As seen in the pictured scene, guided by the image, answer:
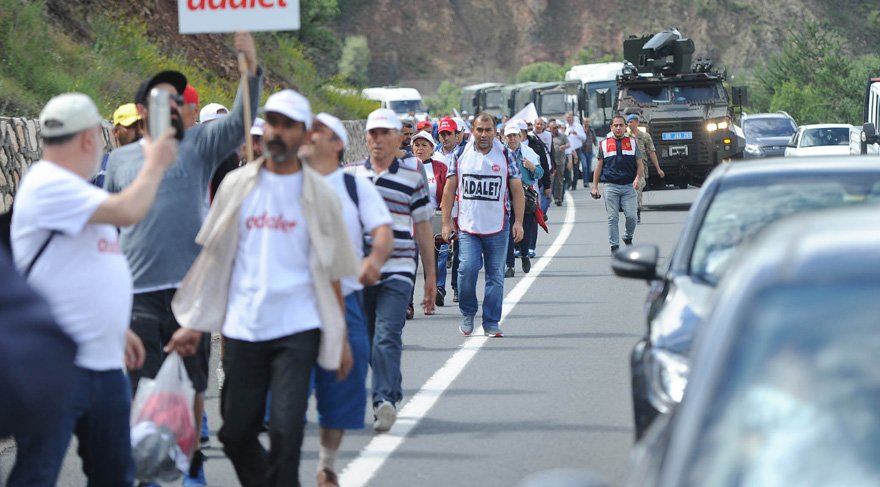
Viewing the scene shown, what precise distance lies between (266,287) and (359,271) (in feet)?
1.46

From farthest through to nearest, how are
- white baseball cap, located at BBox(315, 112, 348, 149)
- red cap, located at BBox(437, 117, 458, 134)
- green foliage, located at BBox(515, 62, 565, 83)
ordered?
green foliage, located at BBox(515, 62, 565, 83), red cap, located at BBox(437, 117, 458, 134), white baseball cap, located at BBox(315, 112, 348, 149)

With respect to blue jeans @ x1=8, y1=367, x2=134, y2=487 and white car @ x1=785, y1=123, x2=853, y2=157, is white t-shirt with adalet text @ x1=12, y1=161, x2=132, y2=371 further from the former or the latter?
white car @ x1=785, y1=123, x2=853, y2=157

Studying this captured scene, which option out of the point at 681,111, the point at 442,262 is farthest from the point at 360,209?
the point at 681,111

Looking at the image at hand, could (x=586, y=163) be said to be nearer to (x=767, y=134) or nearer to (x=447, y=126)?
(x=767, y=134)

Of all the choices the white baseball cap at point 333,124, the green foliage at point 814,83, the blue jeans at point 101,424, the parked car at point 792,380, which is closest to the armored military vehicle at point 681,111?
the white baseball cap at point 333,124

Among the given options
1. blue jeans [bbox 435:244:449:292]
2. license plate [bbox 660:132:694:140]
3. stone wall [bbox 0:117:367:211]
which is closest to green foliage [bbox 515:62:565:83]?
license plate [bbox 660:132:694:140]

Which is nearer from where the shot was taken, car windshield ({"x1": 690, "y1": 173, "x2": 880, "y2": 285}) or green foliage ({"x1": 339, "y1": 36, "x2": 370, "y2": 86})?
car windshield ({"x1": 690, "y1": 173, "x2": 880, "y2": 285})

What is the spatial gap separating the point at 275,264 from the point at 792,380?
3.14m

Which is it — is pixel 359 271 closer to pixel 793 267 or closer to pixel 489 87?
pixel 793 267

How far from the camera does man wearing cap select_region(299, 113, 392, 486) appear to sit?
7.01m

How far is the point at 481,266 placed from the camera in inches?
522

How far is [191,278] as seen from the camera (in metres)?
6.61

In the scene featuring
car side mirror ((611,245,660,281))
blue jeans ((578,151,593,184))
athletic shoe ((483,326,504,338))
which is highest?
car side mirror ((611,245,660,281))

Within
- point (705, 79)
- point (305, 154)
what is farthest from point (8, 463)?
point (705, 79)
